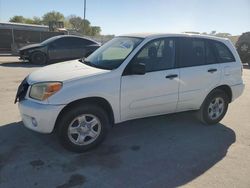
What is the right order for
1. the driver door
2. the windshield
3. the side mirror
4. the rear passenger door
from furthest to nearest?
the rear passenger door, the windshield, the driver door, the side mirror

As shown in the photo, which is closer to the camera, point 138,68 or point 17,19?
point 138,68

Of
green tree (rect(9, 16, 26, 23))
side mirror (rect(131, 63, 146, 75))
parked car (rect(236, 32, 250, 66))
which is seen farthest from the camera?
green tree (rect(9, 16, 26, 23))

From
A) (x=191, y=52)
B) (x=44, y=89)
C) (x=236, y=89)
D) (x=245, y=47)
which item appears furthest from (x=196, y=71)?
(x=245, y=47)

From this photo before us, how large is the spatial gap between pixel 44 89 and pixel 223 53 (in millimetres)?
3538

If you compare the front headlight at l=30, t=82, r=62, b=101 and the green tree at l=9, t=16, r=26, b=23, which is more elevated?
the green tree at l=9, t=16, r=26, b=23

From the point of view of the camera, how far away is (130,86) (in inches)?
181

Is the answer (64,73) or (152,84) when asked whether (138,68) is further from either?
(64,73)

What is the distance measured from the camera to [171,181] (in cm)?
374

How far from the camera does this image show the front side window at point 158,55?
4820mm

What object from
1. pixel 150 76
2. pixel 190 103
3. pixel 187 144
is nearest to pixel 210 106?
pixel 190 103

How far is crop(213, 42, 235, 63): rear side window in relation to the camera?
5727 mm

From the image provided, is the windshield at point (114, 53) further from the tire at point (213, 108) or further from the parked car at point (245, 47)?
the parked car at point (245, 47)

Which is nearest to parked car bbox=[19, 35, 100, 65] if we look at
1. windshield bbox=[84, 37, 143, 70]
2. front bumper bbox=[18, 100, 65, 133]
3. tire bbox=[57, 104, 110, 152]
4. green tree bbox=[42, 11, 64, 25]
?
windshield bbox=[84, 37, 143, 70]

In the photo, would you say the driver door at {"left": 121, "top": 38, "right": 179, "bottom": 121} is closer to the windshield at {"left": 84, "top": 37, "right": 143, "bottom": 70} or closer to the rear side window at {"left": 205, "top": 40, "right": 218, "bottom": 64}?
the windshield at {"left": 84, "top": 37, "right": 143, "bottom": 70}
